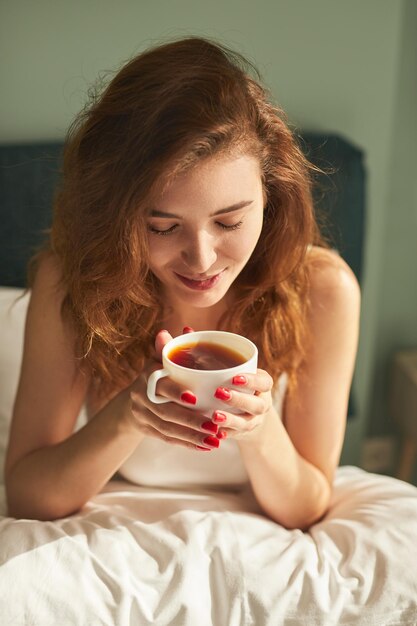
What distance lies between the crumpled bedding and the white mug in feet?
1.04

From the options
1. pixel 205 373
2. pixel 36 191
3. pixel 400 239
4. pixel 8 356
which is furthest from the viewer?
pixel 400 239

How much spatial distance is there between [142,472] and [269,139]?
0.66 m

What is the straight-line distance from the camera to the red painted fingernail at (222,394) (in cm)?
93

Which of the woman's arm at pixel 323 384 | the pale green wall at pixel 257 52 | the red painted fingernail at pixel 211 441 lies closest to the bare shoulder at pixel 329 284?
the woman's arm at pixel 323 384

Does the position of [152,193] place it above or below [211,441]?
above

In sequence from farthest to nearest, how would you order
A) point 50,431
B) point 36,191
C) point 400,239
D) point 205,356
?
point 400,239
point 36,191
point 50,431
point 205,356

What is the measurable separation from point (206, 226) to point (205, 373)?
0.25 m

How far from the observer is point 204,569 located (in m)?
1.16

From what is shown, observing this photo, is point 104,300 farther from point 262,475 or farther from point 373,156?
point 373,156

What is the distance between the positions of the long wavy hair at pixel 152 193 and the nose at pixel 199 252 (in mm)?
62

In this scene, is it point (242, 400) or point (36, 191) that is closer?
point (242, 400)

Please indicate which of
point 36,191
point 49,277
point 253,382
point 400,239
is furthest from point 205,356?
point 400,239

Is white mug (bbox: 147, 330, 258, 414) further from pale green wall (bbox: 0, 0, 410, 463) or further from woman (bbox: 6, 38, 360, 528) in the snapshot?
pale green wall (bbox: 0, 0, 410, 463)

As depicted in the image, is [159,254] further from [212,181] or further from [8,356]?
[8,356]
